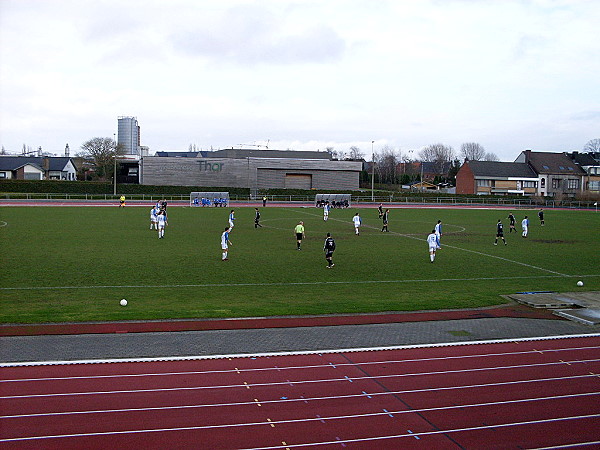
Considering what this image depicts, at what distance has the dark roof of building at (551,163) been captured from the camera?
105 meters

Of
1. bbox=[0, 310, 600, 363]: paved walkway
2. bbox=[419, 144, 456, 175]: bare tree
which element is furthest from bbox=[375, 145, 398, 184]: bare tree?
bbox=[0, 310, 600, 363]: paved walkway

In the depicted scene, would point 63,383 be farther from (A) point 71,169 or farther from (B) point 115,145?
(A) point 71,169

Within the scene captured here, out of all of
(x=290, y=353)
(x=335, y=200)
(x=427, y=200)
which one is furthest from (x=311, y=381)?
(x=427, y=200)

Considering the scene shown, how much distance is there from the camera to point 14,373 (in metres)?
11.2

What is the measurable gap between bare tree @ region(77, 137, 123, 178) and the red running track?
298ft

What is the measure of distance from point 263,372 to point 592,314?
1060 cm

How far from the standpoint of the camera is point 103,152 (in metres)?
99.2

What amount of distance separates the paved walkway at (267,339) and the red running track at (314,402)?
69 centimetres

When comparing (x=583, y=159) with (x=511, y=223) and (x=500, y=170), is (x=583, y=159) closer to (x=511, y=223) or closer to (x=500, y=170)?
(x=500, y=170)

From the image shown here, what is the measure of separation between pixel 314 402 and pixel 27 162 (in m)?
103

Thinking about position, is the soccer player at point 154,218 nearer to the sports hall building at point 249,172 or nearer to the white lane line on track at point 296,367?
the white lane line on track at point 296,367

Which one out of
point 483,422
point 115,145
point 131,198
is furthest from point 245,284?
point 115,145

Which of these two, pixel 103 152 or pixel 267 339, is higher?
pixel 103 152

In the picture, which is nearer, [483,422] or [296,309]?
[483,422]
